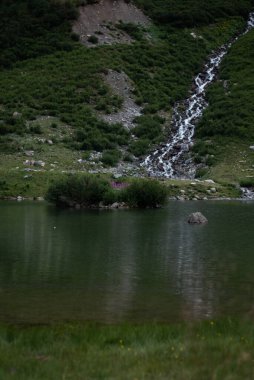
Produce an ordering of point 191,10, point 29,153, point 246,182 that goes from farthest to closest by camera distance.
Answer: point 191,10 < point 29,153 < point 246,182

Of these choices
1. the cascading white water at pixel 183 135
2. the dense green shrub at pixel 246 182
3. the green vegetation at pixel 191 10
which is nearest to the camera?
the dense green shrub at pixel 246 182

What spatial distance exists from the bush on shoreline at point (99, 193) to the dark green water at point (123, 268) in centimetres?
958

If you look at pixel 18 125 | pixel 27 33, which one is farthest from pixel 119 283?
pixel 27 33

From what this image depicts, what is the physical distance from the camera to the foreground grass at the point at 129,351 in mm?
10977

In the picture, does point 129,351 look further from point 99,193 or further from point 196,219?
point 99,193

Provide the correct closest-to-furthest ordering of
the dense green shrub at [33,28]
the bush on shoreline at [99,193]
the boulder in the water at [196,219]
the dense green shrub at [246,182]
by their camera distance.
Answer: the boulder in the water at [196,219], the bush on shoreline at [99,193], the dense green shrub at [246,182], the dense green shrub at [33,28]

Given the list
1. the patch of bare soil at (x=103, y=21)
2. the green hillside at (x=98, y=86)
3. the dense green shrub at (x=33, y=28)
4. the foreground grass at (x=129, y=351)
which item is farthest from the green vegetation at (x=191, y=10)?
the foreground grass at (x=129, y=351)

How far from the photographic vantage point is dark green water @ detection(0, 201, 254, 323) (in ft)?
56.7

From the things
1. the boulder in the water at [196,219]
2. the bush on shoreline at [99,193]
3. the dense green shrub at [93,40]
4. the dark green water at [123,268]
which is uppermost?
the dense green shrub at [93,40]

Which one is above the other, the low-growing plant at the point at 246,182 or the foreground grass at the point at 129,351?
the low-growing plant at the point at 246,182

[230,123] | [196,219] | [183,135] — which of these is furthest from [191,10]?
[196,219]

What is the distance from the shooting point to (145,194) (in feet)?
179

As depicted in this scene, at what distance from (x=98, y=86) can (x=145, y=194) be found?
47.7 m

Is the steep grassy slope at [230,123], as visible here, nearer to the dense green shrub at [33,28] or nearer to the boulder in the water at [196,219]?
the dense green shrub at [33,28]
